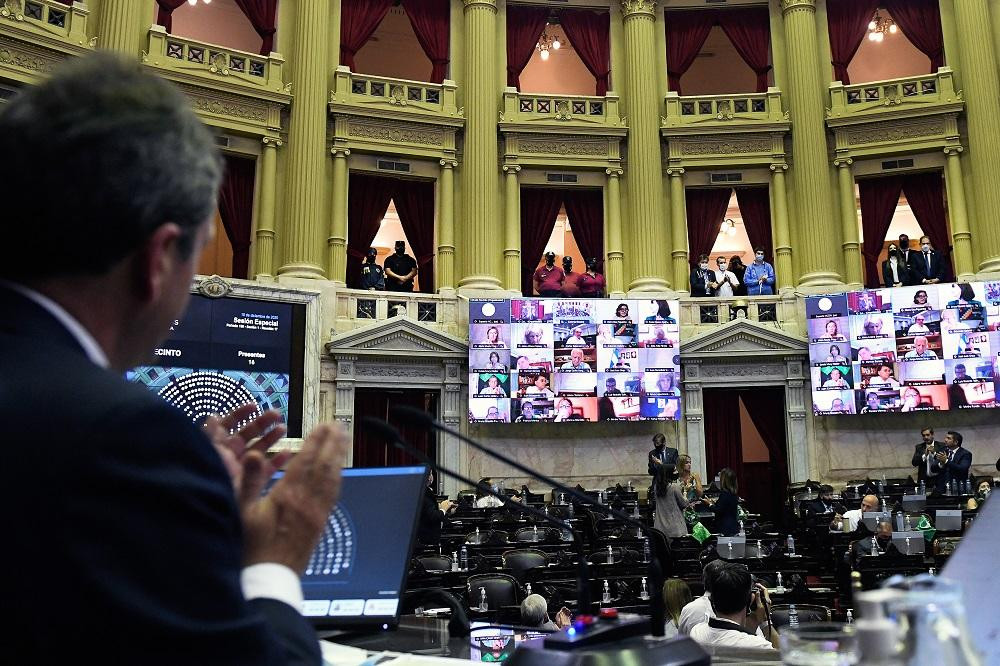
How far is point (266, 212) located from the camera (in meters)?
15.4

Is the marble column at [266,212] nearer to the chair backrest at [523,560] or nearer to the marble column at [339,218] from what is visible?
the marble column at [339,218]

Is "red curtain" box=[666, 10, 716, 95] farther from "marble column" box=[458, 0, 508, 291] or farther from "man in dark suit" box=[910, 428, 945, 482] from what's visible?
"man in dark suit" box=[910, 428, 945, 482]

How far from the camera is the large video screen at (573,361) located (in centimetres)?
1480

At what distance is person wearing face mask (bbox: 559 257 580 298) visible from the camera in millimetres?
15844

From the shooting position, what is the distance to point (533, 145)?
55.3 ft

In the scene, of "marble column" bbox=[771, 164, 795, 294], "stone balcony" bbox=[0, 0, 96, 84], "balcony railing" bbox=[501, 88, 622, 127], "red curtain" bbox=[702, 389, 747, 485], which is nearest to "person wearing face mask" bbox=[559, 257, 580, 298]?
"balcony railing" bbox=[501, 88, 622, 127]

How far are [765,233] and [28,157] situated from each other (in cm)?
1750

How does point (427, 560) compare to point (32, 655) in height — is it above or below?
below

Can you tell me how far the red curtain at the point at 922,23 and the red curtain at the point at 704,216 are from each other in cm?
483

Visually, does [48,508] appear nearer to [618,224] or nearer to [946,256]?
[618,224]

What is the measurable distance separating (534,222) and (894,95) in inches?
289

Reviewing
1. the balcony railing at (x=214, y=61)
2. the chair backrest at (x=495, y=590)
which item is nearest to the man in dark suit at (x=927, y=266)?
the balcony railing at (x=214, y=61)

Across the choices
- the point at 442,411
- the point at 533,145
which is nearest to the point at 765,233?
the point at 533,145

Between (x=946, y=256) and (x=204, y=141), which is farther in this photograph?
(x=946, y=256)
